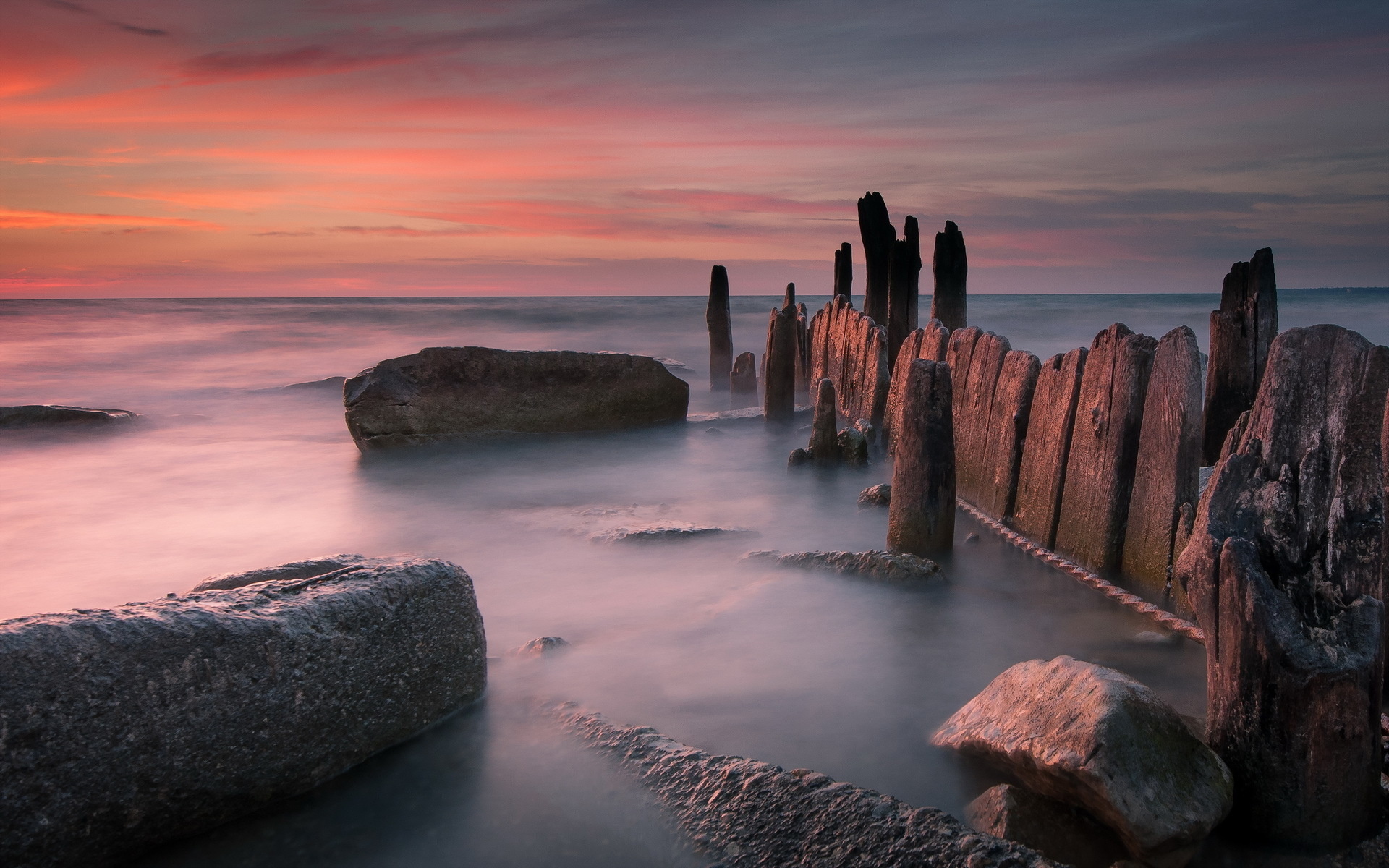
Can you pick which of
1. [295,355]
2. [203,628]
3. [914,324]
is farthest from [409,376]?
[295,355]

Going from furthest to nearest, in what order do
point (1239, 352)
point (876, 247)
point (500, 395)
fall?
1. point (876, 247)
2. point (500, 395)
3. point (1239, 352)

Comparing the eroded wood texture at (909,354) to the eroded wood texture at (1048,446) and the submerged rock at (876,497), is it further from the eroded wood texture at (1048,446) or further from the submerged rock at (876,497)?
the eroded wood texture at (1048,446)

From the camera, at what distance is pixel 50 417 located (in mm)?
11797

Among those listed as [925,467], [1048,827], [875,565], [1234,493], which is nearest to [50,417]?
[875,565]

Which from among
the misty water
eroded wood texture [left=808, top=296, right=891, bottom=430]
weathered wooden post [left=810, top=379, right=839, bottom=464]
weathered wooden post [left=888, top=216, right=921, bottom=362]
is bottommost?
the misty water

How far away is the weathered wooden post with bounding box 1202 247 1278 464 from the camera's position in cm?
621

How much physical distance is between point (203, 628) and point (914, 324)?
9.92m

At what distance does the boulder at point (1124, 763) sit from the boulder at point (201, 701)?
2155 millimetres

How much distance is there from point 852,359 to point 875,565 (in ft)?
18.9

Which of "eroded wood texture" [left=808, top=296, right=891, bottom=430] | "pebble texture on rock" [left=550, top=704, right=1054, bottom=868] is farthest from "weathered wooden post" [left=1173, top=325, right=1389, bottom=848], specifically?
"eroded wood texture" [left=808, top=296, right=891, bottom=430]

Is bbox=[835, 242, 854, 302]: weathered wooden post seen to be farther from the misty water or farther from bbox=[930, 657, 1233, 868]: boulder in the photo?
bbox=[930, 657, 1233, 868]: boulder

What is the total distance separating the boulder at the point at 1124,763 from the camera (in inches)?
97.3

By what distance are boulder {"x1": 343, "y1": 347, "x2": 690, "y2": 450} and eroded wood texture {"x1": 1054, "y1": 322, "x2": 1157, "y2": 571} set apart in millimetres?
6880

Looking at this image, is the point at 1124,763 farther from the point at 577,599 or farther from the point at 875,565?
the point at 577,599
